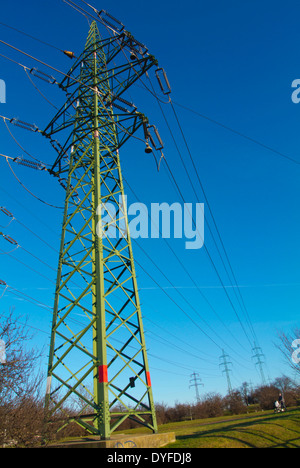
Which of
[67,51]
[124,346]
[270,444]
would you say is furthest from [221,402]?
[67,51]

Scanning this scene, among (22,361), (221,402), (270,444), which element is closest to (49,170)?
(22,361)

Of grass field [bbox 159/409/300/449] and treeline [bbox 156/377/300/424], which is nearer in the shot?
grass field [bbox 159/409/300/449]

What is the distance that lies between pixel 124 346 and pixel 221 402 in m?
58.6

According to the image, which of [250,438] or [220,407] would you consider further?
[220,407]

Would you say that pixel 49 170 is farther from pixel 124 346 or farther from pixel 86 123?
pixel 124 346

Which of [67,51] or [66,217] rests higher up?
[67,51]

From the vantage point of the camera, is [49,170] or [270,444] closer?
[270,444]

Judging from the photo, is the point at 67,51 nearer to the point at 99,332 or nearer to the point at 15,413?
the point at 99,332

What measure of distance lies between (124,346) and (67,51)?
11.9 m

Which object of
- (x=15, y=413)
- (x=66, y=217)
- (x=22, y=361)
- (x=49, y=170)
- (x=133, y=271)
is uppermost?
(x=49, y=170)

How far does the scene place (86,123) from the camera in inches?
524

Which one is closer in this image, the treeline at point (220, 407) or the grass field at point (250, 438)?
the grass field at point (250, 438)
